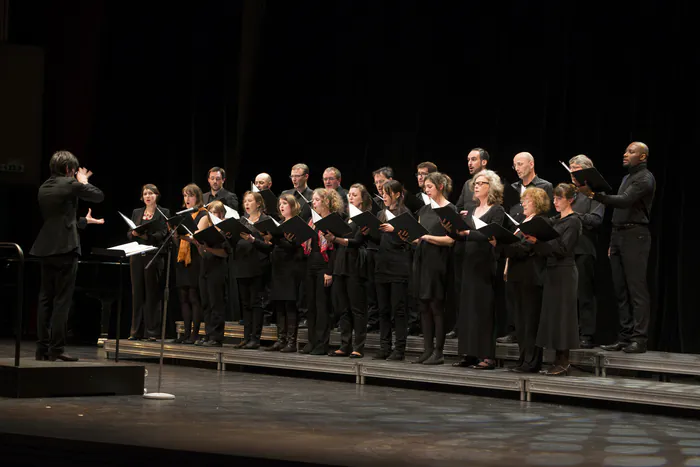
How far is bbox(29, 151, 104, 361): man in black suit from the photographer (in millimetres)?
6895

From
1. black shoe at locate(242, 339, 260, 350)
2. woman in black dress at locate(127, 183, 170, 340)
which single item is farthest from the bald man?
woman in black dress at locate(127, 183, 170, 340)

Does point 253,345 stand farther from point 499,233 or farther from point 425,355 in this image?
point 499,233

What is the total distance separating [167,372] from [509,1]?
14.4 ft

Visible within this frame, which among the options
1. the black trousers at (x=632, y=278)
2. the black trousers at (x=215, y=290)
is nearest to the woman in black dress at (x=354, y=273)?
the black trousers at (x=215, y=290)

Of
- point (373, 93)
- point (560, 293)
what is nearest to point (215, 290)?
point (373, 93)

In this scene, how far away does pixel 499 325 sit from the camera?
9008mm

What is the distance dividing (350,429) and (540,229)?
6.82ft

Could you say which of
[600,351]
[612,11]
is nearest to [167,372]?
[600,351]

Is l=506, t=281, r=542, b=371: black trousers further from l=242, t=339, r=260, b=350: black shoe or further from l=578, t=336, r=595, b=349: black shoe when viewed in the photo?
l=242, t=339, r=260, b=350: black shoe

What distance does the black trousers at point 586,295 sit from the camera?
7707 mm

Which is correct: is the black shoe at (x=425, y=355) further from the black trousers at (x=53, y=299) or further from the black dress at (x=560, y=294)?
the black trousers at (x=53, y=299)

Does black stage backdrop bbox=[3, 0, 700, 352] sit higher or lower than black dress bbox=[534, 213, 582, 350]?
higher

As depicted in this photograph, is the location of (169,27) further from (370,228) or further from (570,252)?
(570,252)

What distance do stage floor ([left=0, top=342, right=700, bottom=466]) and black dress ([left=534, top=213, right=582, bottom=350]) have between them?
46 cm
